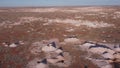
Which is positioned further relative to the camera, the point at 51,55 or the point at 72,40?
the point at 72,40

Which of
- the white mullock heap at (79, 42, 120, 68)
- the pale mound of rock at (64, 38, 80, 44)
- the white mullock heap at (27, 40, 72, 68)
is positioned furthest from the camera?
the pale mound of rock at (64, 38, 80, 44)

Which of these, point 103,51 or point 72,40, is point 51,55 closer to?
point 103,51

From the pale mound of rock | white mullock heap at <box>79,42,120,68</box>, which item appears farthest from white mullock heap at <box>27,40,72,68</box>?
white mullock heap at <box>79,42,120,68</box>

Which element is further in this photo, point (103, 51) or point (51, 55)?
point (103, 51)

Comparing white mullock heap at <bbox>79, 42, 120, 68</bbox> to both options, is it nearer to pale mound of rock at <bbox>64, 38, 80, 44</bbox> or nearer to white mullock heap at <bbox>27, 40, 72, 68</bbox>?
pale mound of rock at <bbox>64, 38, 80, 44</bbox>

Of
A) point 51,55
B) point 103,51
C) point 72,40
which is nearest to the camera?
point 51,55

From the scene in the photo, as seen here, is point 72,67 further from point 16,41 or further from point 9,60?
point 16,41

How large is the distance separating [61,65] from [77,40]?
5.06m

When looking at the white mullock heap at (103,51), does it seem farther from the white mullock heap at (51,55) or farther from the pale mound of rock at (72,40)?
the white mullock heap at (51,55)

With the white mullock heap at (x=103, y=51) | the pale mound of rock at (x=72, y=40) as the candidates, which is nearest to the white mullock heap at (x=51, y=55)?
the pale mound of rock at (x=72, y=40)

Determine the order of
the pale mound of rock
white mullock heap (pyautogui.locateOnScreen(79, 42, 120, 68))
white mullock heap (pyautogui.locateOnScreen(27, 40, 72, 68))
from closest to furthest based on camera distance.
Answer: white mullock heap (pyautogui.locateOnScreen(27, 40, 72, 68)), white mullock heap (pyautogui.locateOnScreen(79, 42, 120, 68)), the pale mound of rock

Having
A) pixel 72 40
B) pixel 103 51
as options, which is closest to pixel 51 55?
pixel 103 51

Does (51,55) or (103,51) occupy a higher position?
(103,51)

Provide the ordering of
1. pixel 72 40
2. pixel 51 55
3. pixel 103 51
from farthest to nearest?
pixel 72 40 < pixel 103 51 < pixel 51 55
